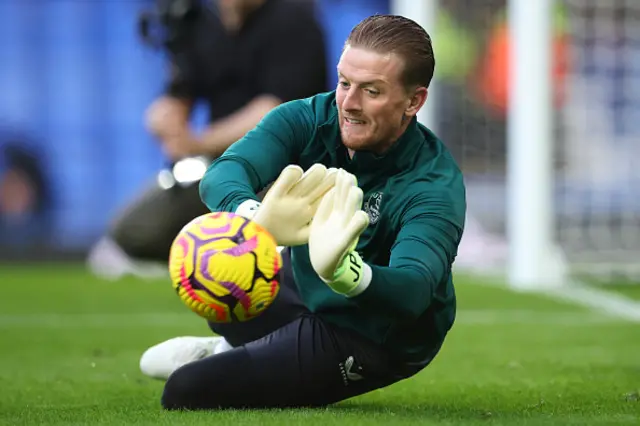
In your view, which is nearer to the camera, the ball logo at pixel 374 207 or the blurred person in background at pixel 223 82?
the ball logo at pixel 374 207

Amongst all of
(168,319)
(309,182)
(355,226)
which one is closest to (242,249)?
(309,182)

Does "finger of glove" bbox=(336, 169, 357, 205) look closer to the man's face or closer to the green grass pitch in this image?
the man's face

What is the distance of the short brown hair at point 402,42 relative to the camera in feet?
14.6

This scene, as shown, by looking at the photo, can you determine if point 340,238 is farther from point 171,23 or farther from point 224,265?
point 171,23

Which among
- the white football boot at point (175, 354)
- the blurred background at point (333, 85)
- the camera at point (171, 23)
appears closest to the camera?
the white football boot at point (175, 354)

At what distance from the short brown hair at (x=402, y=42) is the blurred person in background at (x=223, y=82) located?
12.9 feet

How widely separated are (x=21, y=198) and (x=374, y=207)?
1232 centimetres

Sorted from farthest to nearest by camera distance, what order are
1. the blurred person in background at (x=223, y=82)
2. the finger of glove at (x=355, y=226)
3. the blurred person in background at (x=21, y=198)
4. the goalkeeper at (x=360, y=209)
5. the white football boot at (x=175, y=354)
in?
the blurred person in background at (x=21, y=198) → the blurred person in background at (x=223, y=82) → the white football boot at (x=175, y=354) → the goalkeeper at (x=360, y=209) → the finger of glove at (x=355, y=226)

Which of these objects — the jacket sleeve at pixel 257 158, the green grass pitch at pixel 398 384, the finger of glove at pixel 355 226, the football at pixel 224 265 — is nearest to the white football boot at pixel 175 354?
the green grass pitch at pixel 398 384

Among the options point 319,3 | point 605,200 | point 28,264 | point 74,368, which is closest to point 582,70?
point 605,200

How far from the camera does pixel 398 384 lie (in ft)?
19.3

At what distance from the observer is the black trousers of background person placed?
4758 mm

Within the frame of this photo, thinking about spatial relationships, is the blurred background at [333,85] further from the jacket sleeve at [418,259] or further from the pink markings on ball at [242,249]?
the pink markings on ball at [242,249]

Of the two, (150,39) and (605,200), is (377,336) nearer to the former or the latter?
(150,39)
